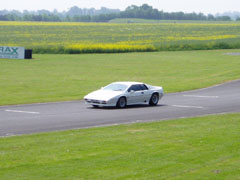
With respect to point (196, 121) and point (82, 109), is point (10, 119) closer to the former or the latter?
point (82, 109)

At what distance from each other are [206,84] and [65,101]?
1317 centimetres

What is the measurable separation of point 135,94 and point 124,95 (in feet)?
2.54

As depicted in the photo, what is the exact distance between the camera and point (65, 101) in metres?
29.1

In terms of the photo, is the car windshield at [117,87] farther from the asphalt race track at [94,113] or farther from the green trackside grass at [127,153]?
the green trackside grass at [127,153]

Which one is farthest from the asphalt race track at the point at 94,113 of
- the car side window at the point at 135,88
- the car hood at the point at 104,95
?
the car side window at the point at 135,88

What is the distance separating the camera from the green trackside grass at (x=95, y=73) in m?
33.5

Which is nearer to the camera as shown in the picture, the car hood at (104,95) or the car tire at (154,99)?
the car hood at (104,95)

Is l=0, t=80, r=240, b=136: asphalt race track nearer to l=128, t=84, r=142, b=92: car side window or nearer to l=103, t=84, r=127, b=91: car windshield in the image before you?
l=128, t=84, r=142, b=92: car side window

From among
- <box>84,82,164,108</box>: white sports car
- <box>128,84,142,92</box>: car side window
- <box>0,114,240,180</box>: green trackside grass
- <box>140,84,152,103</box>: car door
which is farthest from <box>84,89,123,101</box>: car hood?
<box>0,114,240,180</box>: green trackside grass

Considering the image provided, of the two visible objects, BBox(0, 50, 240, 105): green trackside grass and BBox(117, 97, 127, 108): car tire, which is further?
BBox(0, 50, 240, 105): green trackside grass

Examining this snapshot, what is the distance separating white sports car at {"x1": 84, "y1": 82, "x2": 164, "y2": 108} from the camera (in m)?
26.0

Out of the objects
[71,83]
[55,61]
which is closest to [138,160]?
A: [71,83]

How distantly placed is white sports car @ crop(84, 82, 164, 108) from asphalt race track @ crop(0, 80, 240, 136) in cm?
34

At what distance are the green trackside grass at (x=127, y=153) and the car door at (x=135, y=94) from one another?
737cm
